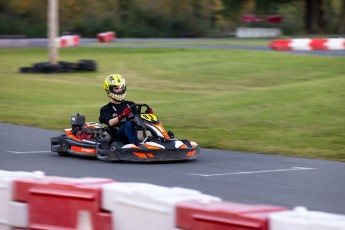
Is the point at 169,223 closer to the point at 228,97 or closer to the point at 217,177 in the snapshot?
the point at 217,177

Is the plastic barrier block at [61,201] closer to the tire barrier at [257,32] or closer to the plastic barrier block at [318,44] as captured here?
the plastic barrier block at [318,44]

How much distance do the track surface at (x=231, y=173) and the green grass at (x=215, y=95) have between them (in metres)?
1.30

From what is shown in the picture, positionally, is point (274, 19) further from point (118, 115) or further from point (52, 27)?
point (118, 115)

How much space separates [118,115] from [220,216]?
644 centimetres

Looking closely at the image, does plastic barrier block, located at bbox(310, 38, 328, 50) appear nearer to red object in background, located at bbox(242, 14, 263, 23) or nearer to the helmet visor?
the helmet visor


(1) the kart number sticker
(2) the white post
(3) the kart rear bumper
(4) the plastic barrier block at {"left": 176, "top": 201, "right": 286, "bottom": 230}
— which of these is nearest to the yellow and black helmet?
(1) the kart number sticker

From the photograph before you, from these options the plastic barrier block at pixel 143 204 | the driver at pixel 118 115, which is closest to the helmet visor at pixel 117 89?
the driver at pixel 118 115

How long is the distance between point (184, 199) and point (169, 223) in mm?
192

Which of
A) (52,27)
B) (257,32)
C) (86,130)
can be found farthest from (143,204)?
(257,32)

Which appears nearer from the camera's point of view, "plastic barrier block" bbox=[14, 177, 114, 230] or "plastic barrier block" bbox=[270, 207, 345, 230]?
"plastic barrier block" bbox=[270, 207, 345, 230]

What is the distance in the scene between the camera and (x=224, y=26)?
6750 centimetres

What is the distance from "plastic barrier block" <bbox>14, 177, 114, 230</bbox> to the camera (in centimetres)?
606

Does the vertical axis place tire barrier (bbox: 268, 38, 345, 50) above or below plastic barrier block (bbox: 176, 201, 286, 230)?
above

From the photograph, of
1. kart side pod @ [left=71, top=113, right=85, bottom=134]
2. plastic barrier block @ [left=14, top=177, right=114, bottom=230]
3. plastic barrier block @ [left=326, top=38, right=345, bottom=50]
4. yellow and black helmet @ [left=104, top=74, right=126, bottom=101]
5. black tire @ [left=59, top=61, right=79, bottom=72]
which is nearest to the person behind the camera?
plastic barrier block @ [left=14, top=177, right=114, bottom=230]
